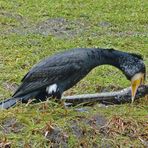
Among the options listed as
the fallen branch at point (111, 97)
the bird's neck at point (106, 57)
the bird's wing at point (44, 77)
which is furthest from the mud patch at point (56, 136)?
the fallen branch at point (111, 97)

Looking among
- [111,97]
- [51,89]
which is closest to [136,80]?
[111,97]

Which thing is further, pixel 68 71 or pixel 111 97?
pixel 111 97

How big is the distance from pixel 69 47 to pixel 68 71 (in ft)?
15.4

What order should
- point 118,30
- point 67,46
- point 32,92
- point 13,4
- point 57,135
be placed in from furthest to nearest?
point 13,4, point 118,30, point 67,46, point 32,92, point 57,135

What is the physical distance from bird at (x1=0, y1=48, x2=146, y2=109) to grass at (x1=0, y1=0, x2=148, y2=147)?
1.19 feet

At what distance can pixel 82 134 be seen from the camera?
16.8 ft

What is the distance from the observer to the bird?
615 cm

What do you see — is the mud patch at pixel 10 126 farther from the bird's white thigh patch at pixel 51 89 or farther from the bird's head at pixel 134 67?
the bird's head at pixel 134 67

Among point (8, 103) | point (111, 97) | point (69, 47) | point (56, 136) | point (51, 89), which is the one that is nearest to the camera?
point (56, 136)

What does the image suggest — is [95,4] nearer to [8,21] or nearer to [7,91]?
[8,21]

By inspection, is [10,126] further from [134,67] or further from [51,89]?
[134,67]

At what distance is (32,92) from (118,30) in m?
6.59

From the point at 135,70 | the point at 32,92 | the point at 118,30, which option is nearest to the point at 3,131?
the point at 32,92

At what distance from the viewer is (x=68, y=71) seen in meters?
6.18
